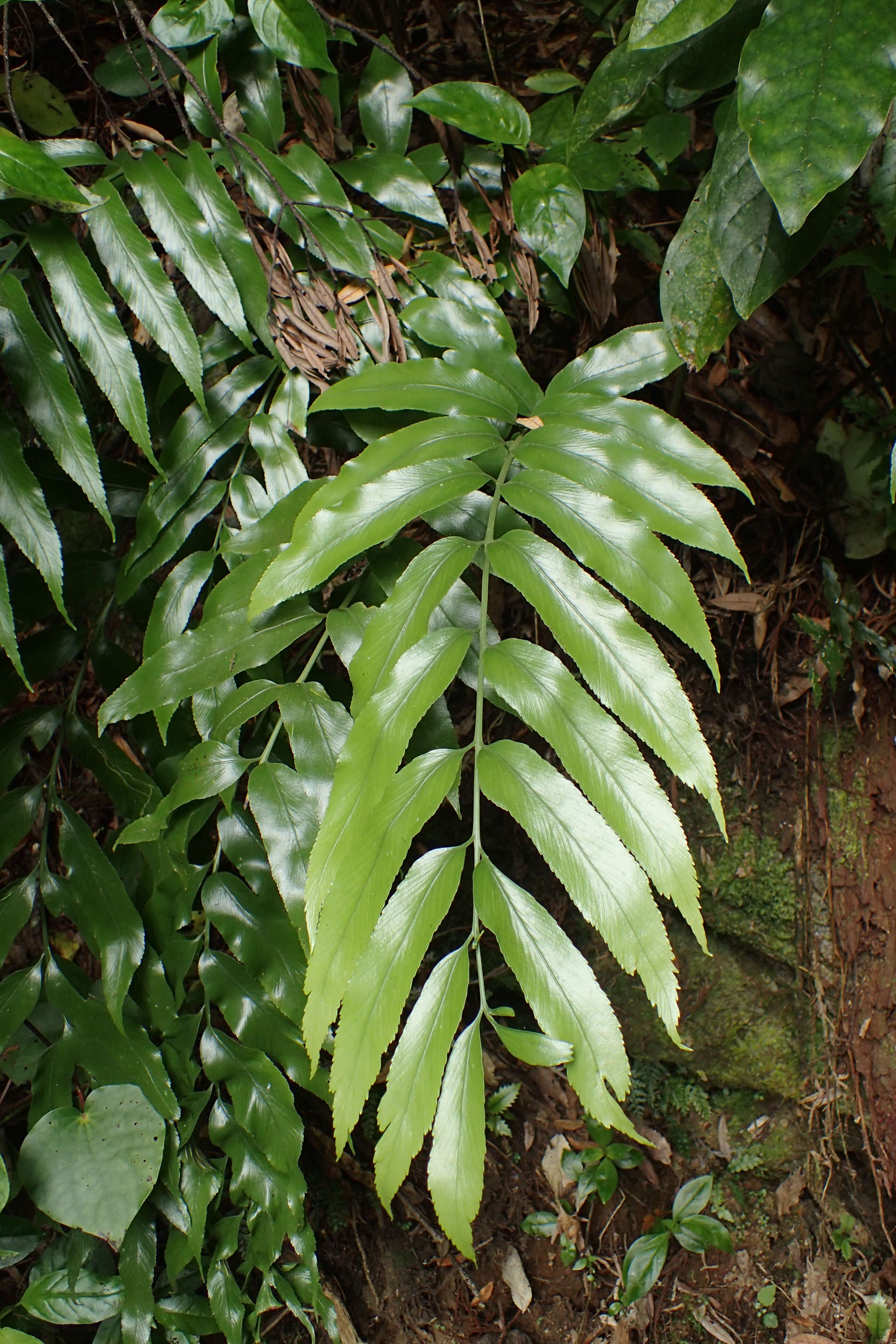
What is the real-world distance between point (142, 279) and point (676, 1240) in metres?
2.00

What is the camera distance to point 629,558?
2.67 feet

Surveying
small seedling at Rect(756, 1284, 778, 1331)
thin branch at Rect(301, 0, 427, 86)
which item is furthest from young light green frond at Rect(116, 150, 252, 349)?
small seedling at Rect(756, 1284, 778, 1331)

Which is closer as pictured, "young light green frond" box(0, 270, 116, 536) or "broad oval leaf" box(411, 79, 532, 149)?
"young light green frond" box(0, 270, 116, 536)

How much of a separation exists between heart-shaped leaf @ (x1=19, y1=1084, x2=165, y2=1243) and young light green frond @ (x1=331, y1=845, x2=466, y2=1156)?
0.71 m

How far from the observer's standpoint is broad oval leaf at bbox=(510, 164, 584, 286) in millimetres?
1186

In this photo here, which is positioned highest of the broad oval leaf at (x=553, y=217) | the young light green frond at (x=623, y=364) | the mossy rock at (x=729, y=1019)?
the broad oval leaf at (x=553, y=217)

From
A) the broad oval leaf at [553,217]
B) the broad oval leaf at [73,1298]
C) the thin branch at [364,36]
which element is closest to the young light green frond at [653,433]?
the broad oval leaf at [553,217]

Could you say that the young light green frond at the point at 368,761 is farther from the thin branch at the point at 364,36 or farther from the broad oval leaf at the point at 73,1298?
the broad oval leaf at the point at 73,1298

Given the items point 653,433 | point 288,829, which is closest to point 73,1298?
point 288,829

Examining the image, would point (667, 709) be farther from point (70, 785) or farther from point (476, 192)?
point (70, 785)

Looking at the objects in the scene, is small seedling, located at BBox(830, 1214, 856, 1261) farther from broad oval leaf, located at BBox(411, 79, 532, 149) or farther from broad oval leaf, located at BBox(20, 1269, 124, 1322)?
broad oval leaf, located at BBox(411, 79, 532, 149)

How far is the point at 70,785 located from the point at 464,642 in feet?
4.48

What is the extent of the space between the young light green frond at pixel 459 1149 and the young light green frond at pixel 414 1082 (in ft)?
0.04

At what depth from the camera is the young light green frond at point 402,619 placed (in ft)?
2.58
